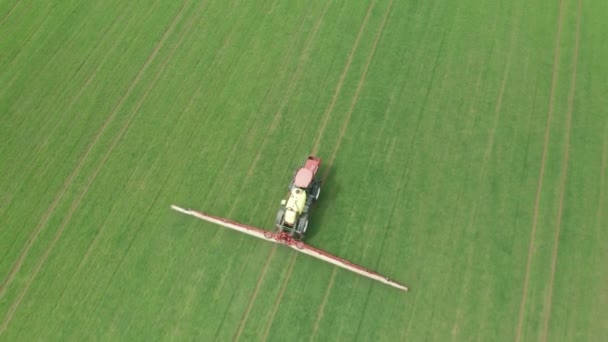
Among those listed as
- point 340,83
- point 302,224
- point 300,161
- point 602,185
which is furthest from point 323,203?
point 602,185

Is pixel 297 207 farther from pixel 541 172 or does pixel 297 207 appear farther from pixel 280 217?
pixel 541 172

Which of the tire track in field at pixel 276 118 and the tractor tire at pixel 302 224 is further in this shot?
the tractor tire at pixel 302 224

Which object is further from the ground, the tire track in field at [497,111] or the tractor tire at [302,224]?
the tire track in field at [497,111]

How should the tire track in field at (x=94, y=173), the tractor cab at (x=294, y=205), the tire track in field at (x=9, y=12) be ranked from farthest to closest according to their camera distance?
the tire track in field at (x=9, y=12) → the tire track in field at (x=94, y=173) → the tractor cab at (x=294, y=205)

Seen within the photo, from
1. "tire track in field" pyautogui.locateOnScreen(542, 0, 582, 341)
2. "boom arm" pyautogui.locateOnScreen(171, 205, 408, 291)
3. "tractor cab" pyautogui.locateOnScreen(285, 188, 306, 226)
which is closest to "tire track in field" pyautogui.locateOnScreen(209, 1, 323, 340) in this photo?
"boom arm" pyautogui.locateOnScreen(171, 205, 408, 291)

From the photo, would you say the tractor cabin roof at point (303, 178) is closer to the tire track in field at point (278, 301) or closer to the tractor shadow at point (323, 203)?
the tractor shadow at point (323, 203)

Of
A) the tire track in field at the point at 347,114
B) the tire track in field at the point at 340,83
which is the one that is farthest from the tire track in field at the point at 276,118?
the tire track in field at the point at 340,83

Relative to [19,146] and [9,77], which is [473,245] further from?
[9,77]

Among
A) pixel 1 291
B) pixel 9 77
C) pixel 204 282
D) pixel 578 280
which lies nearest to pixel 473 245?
pixel 578 280
